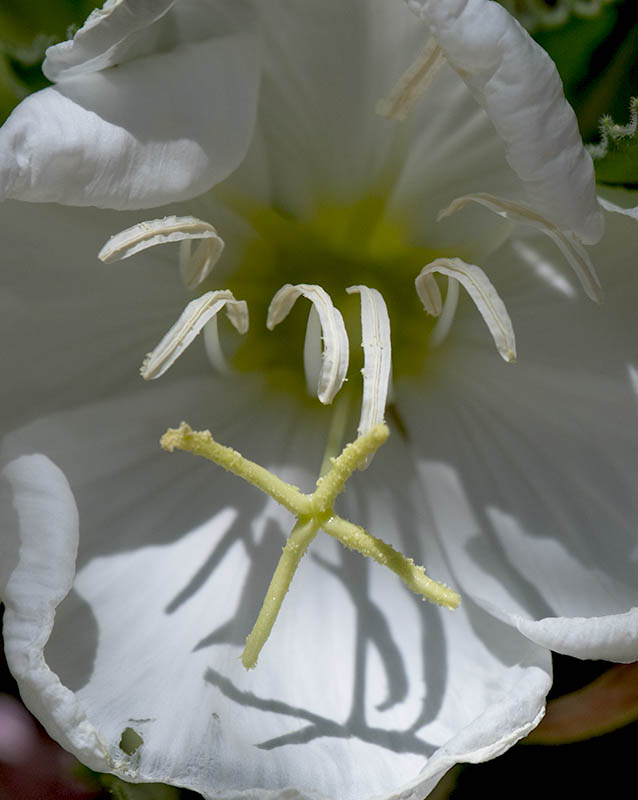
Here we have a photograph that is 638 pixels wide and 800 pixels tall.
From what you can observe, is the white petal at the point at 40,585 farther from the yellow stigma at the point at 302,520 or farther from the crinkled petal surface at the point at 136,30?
the crinkled petal surface at the point at 136,30

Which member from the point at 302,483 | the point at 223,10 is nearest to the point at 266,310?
the point at 302,483

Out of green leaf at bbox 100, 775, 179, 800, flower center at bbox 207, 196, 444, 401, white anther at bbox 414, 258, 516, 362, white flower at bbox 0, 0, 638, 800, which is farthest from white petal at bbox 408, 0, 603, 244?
green leaf at bbox 100, 775, 179, 800

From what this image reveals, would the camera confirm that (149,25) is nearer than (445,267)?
Yes

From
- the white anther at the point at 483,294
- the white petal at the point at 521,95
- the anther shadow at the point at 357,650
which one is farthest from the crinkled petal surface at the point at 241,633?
the white petal at the point at 521,95

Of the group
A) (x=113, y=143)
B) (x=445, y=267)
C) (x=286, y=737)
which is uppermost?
(x=113, y=143)

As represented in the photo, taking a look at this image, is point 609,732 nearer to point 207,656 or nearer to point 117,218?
point 207,656

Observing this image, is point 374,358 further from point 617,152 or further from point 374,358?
point 617,152

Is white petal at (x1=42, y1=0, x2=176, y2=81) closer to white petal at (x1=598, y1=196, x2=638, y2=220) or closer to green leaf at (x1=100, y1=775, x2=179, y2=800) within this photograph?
white petal at (x1=598, y1=196, x2=638, y2=220)
